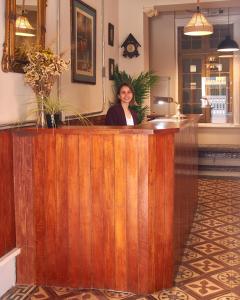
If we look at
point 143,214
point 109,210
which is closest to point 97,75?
point 109,210

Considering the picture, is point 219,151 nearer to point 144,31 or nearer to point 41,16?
point 144,31

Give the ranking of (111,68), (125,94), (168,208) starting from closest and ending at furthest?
1. (168,208)
2. (125,94)
3. (111,68)

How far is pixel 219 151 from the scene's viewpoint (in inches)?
321

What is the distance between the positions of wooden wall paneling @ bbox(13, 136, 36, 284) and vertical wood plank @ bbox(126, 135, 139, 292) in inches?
29.2

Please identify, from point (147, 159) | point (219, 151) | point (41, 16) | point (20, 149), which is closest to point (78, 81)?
point (41, 16)

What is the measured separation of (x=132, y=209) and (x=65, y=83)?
203cm

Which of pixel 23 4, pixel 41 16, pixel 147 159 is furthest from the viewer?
pixel 41 16

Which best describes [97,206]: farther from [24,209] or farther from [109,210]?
[24,209]

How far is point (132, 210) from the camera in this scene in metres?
3.05

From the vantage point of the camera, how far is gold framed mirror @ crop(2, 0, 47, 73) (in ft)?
10.4

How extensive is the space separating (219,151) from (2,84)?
5.75 metres

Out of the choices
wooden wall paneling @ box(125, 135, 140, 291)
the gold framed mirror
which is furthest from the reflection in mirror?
wooden wall paneling @ box(125, 135, 140, 291)

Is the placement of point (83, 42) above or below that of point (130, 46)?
below

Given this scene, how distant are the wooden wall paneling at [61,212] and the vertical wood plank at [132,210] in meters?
0.47
